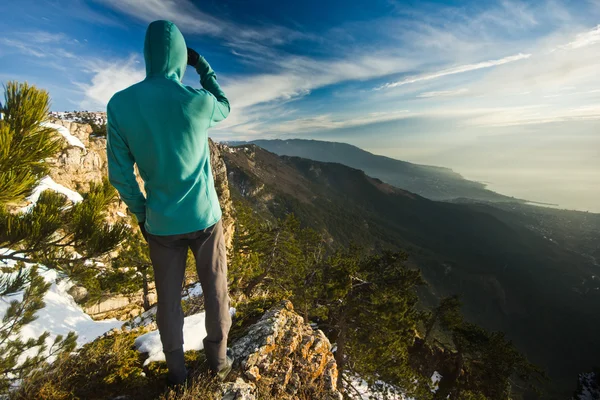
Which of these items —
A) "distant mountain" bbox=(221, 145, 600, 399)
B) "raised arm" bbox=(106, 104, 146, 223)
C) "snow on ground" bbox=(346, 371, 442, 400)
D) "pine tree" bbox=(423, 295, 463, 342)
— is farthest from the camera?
"distant mountain" bbox=(221, 145, 600, 399)

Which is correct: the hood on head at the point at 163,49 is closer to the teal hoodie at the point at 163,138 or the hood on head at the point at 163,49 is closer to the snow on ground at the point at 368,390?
the teal hoodie at the point at 163,138

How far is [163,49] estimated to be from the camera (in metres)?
2.12

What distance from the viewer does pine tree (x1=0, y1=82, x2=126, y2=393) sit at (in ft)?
6.60

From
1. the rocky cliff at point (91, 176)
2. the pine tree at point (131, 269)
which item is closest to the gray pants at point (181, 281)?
the rocky cliff at point (91, 176)

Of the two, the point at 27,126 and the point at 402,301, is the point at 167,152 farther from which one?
the point at 402,301

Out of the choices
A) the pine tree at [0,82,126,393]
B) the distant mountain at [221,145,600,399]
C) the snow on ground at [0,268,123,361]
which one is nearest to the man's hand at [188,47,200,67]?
the pine tree at [0,82,126,393]

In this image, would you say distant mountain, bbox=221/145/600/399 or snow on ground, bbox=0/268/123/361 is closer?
snow on ground, bbox=0/268/123/361

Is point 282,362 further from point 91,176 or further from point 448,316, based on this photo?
point 91,176

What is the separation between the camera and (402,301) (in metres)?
14.9

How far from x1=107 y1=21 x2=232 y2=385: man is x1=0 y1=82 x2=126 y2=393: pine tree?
0.56 meters

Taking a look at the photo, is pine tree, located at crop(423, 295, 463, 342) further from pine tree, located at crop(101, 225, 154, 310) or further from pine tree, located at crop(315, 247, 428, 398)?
pine tree, located at crop(101, 225, 154, 310)

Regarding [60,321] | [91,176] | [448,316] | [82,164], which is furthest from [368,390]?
[82,164]

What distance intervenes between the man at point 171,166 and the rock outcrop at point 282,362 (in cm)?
122

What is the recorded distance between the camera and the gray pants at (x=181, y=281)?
251cm
